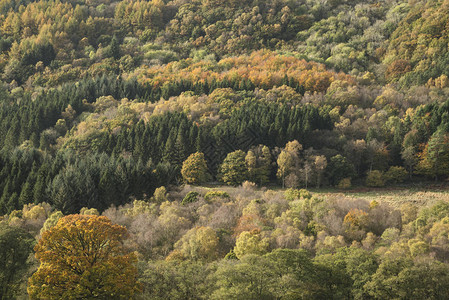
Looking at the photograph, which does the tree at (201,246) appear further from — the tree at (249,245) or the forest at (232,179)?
the tree at (249,245)

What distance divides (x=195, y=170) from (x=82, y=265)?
63.5 m

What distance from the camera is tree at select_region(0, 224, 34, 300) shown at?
5222cm

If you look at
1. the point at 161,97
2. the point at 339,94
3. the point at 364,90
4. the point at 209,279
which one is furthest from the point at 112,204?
the point at 364,90

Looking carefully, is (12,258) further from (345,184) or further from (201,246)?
(345,184)

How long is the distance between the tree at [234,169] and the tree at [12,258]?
60413 millimetres

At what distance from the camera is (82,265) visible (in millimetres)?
49156

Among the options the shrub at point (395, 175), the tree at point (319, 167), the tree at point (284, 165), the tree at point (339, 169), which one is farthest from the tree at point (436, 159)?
the tree at point (284, 165)

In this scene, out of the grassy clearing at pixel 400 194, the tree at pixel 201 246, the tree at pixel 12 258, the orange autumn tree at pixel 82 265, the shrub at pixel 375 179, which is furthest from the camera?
the shrub at pixel 375 179

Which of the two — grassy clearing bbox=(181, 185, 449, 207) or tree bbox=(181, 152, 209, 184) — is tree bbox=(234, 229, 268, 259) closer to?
grassy clearing bbox=(181, 185, 449, 207)

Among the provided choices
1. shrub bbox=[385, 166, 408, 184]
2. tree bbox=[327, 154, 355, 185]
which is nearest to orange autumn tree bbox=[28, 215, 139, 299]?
tree bbox=[327, 154, 355, 185]

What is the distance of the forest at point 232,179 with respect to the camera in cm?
5150

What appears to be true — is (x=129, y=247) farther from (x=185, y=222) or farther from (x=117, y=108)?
(x=117, y=108)

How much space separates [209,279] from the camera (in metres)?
50.5

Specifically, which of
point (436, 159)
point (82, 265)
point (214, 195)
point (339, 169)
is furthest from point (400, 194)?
point (82, 265)
